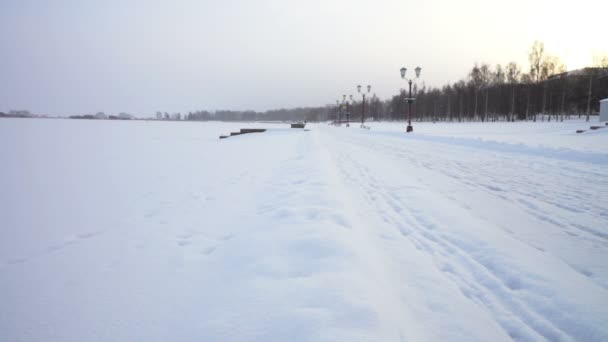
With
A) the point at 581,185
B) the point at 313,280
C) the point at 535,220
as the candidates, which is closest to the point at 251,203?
the point at 313,280

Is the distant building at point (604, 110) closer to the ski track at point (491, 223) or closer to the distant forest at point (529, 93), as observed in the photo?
the distant forest at point (529, 93)

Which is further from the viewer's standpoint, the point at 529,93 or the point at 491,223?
the point at 529,93

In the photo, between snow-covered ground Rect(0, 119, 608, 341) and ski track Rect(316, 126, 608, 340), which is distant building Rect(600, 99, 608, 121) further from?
snow-covered ground Rect(0, 119, 608, 341)

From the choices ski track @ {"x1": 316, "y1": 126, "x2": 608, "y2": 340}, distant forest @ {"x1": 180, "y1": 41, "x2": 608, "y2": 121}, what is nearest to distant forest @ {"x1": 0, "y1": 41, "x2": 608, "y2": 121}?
distant forest @ {"x1": 180, "y1": 41, "x2": 608, "y2": 121}

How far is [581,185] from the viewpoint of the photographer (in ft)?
16.6

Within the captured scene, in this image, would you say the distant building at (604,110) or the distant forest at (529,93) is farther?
the distant forest at (529,93)

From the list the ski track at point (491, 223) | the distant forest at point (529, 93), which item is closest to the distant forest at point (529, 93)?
the distant forest at point (529, 93)

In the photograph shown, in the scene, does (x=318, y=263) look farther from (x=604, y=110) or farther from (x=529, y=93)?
(x=529, y=93)

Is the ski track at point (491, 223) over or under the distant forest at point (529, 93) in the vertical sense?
under

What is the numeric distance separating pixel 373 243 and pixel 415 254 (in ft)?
1.33

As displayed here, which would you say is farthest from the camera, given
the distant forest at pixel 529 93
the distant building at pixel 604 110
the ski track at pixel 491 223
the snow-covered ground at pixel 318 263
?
the distant forest at pixel 529 93

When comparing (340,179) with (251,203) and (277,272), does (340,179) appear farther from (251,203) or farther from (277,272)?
(277,272)

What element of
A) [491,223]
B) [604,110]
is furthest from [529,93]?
[491,223]

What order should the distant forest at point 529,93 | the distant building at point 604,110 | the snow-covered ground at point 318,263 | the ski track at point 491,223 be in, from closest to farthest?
the snow-covered ground at point 318,263 < the ski track at point 491,223 < the distant building at point 604,110 < the distant forest at point 529,93
